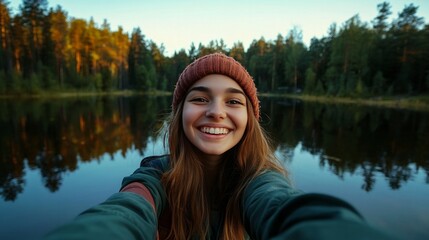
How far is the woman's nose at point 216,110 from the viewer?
1816mm

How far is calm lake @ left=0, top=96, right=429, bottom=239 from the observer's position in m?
5.22

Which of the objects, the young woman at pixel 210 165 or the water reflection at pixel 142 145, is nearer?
the young woman at pixel 210 165

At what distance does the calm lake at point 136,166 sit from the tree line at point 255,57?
2554 centimetres

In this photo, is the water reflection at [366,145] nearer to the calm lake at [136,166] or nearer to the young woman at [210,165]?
the calm lake at [136,166]

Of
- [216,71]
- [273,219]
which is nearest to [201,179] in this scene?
[216,71]

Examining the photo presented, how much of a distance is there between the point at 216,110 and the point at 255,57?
63565mm

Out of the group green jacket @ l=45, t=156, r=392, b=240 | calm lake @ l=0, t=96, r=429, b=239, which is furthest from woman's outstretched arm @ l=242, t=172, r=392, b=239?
calm lake @ l=0, t=96, r=429, b=239

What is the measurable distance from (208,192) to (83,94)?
48160 millimetres

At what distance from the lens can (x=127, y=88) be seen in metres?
59.7

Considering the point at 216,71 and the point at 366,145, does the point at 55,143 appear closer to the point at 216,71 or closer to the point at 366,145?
the point at 216,71

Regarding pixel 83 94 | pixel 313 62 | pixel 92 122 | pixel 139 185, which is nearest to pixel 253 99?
pixel 139 185

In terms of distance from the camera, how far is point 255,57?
62562 mm

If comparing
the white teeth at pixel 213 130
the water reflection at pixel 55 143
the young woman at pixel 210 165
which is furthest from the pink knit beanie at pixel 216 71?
the water reflection at pixel 55 143

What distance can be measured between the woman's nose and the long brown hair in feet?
1.03
